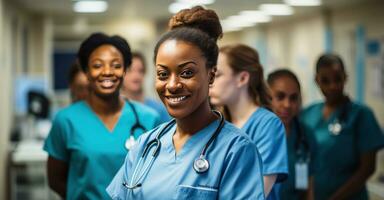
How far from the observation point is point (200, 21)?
1.30 metres

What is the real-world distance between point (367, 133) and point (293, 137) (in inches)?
17.6

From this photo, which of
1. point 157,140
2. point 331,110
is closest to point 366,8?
point 331,110

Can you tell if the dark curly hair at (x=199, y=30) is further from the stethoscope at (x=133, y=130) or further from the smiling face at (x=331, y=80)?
the smiling face at (x=331, y=80)

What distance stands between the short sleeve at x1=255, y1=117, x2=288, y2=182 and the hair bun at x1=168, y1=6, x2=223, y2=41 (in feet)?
1.40

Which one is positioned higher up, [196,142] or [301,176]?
[196,142]

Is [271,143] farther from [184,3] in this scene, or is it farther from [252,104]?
[184,3]

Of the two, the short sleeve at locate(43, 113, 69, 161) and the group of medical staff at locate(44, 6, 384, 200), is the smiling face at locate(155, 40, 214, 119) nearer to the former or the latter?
the group of medical staff at locate(44, 6, 384, 200)

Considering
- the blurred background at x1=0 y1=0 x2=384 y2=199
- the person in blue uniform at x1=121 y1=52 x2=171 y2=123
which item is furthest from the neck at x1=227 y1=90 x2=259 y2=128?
the person in blue uniform at x1=121 y1=52 x2=171 y2=123

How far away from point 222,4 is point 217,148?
11.6 ft

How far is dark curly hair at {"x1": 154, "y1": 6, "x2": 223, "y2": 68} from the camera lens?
1.23m

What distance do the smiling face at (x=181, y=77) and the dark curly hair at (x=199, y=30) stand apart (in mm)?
17

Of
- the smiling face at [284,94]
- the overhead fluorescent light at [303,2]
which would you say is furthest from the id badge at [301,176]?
the overhead fluorescent light at [303,2]

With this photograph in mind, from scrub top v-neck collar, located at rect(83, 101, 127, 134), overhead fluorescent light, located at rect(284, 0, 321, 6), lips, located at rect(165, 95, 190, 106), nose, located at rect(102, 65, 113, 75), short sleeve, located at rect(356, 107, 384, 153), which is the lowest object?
short sleeve, located at rect(356, 107, 384, 153)

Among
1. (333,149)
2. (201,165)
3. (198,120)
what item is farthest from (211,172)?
(333,149)
